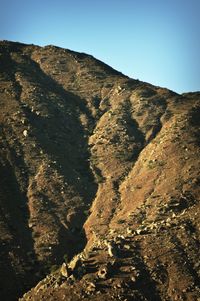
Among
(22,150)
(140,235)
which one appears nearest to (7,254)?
(140,235)

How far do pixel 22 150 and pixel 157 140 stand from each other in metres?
19.2

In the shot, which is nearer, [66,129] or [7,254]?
[7,254]

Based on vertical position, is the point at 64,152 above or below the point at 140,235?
above

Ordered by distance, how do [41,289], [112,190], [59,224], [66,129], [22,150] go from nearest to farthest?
[41,289], [59,224], [112,190], [22,150], [66,129]

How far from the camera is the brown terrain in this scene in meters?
35.3

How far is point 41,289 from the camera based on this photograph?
34.9 meters

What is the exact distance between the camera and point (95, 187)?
5616 cm

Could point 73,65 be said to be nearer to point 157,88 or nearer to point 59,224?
point 157,88

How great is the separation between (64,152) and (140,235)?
24.8 metres

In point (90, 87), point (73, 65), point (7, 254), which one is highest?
point (73, 65)

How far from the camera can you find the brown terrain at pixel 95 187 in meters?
35.3

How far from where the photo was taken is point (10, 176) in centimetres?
5538

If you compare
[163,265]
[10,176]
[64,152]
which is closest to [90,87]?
[64,152]

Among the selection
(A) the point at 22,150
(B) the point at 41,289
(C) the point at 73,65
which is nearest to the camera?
(B) the point at 41,289
